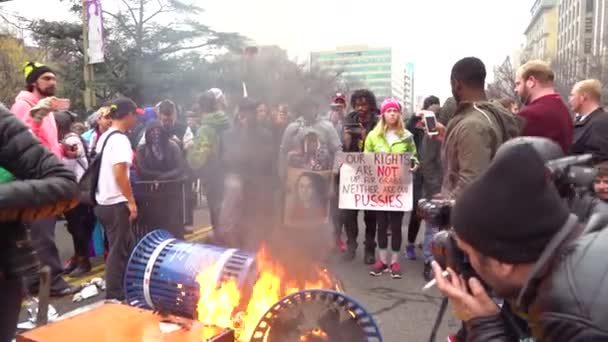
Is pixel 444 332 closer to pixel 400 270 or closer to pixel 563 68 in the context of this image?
pixel 400 270

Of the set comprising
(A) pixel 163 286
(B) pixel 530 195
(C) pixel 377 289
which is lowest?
(C) pixel 377 289

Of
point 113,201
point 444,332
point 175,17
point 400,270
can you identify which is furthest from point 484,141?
point 175,17

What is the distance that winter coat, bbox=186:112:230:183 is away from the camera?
5.64 meters

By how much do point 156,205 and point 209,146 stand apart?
2.79 ft

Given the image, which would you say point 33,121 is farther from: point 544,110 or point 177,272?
point 544,110

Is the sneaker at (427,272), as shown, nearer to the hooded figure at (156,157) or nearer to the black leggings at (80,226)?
the hooded figure at (156,157)

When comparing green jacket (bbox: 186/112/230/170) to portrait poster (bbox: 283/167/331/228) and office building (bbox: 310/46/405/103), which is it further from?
office building (bbox: 310/46/405/103)

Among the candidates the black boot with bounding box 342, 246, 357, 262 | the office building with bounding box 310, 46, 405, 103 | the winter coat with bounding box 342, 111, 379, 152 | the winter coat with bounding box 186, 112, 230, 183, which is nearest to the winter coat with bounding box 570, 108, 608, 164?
the winter coat with bounding box 342, 111, 379, 152

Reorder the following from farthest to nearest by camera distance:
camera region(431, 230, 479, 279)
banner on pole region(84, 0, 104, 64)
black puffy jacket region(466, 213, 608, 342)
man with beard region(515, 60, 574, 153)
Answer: banner on pole region(84, 0, 104, 64), man with beard region(515, 60, 574, 153), camera region(431, 230, 479, 279), black puffy jacket region(466, 213, 608, 342)

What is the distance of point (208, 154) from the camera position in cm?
564

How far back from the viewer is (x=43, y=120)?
4.29 meters

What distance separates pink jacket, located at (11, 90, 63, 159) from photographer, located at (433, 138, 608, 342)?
379 centimetres

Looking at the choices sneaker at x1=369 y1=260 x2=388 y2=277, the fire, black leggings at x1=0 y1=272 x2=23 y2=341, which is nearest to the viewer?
black leggings at x1=0 y1=272 x2=23 y2=341

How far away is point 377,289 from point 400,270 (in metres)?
0.59
